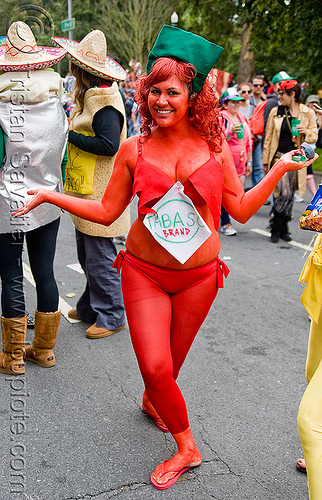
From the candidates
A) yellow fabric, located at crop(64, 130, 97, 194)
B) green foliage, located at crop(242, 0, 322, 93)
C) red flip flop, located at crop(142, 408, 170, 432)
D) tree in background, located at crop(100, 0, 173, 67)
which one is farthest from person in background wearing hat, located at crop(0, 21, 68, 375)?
tree in background, located at crop(100, 0, 173, 67)

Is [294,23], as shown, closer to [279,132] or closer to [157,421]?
[279,132]

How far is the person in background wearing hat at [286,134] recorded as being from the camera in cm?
641

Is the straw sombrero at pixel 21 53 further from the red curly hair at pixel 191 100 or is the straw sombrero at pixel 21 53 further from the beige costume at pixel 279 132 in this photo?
the beige costume at pixel 279 132

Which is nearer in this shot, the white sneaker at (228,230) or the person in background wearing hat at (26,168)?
the person in background wearing hat at (26,168)

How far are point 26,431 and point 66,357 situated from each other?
2.86ft

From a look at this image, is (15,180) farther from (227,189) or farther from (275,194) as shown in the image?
(275,194)

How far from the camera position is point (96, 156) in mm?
3664

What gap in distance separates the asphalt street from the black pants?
0.46 metres

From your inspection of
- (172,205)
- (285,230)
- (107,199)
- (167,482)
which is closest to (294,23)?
(285,230)

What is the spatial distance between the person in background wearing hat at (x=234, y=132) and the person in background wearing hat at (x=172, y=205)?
4393mm

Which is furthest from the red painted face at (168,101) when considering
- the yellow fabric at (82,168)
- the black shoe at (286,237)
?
the black shoe at (286,237)

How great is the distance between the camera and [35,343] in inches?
135

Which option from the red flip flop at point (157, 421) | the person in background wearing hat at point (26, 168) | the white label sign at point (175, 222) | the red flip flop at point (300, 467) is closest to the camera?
the white label sign at point (175, 222)

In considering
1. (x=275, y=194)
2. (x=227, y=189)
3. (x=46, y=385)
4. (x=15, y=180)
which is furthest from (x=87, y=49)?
(x=275, y=194)
